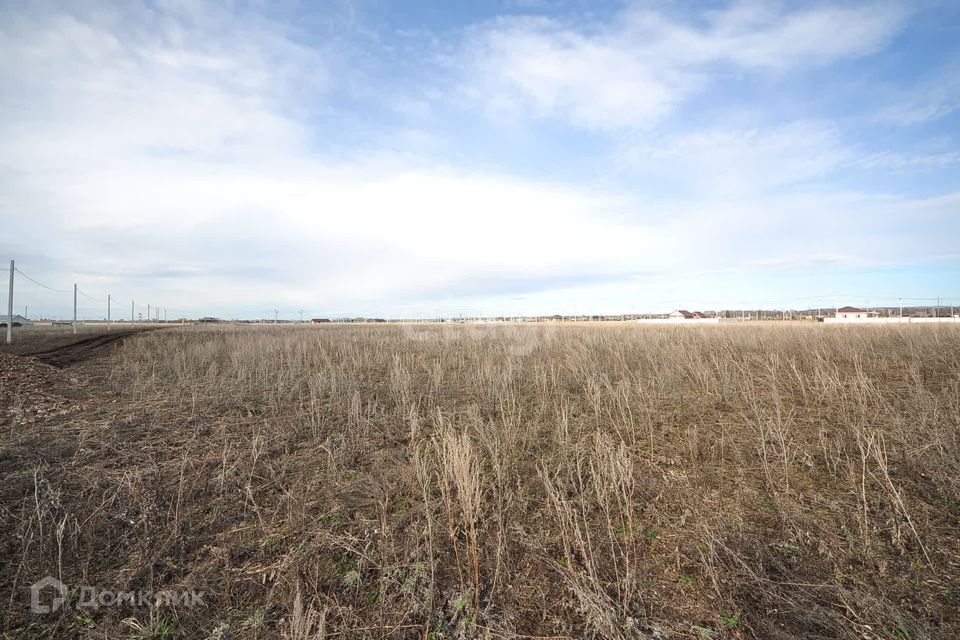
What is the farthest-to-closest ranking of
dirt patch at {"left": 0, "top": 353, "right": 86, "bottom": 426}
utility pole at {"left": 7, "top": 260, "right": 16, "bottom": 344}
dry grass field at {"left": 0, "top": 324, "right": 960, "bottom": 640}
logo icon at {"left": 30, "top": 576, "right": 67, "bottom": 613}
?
1. utility pole at {"left": 7, "top": 260, "right": 16, "bottom": 344}
2. dirt patch at {"left": 0, "top": 353, "right": 86, "bottom": 426}
3. logo icon at {"left": 30, "top": 576, "right": 67, "bottom": 613}
4. dry grass field at {"left": 0, "top": 324, "right": 960, "bottom": 640}

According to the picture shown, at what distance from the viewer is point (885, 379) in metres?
6.98

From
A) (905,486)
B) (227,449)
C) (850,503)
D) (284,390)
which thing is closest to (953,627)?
(850,503)

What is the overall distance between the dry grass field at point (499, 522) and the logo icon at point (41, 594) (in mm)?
46

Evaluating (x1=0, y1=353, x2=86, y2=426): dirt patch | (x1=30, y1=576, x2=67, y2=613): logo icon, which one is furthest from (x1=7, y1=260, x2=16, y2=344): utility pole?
(x1=30, y1=576, x2=67, y2=613): logo icon

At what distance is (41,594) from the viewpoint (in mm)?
2537

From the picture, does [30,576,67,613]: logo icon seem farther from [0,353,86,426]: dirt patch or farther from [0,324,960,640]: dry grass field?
[0,353,86,426]: dirt patch

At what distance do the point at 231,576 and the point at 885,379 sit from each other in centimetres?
954

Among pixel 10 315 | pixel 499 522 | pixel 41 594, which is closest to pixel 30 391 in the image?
pixel 41 594

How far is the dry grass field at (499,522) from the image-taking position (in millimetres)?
2324

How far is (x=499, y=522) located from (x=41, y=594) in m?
2.88

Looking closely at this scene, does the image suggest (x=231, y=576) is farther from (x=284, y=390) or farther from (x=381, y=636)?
(x=284, y=390)

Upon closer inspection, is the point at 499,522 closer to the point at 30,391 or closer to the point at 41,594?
the point at 41,594

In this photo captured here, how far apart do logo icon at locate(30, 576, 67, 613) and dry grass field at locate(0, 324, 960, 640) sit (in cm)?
5

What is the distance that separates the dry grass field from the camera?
2.32 metres
